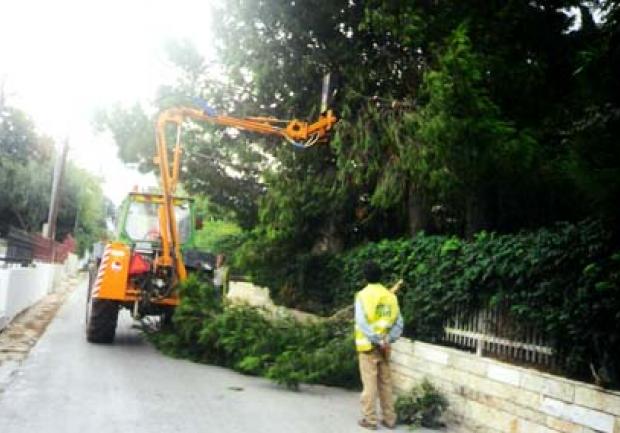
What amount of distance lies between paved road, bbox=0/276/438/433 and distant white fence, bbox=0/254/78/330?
108 inches

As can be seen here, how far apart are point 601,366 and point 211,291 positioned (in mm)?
6930

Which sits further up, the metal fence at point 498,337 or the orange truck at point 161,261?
the orange truck at point 161,261

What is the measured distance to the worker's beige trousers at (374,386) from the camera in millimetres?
7445

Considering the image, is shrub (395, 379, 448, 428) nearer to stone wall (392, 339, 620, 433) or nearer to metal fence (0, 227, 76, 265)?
stone wall (392, 339, 620, 433)

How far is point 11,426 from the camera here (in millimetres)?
6504

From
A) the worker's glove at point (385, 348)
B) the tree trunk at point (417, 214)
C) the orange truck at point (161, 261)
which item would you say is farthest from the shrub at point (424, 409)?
the orange truck at point (161, 261)

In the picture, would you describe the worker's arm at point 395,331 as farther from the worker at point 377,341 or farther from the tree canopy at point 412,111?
the tree canopy at point 412,111

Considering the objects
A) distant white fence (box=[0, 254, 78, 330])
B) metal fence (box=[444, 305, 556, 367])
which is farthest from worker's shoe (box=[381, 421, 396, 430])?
distant white fence (box=[0, 254, 78, 330])

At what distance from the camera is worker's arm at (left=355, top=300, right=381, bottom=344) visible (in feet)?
24.7

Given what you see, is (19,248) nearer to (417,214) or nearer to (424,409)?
(417,214)

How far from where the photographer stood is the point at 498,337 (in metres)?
7.62

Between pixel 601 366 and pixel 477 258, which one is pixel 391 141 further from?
pixel 601 366

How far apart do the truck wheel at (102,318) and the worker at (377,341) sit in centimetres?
593

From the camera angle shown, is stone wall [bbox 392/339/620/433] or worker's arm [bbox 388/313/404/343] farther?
worker's arm [bbox 388/313/404/343]
